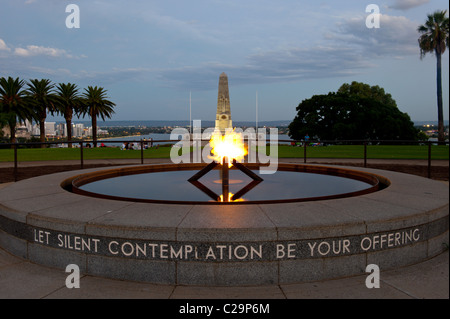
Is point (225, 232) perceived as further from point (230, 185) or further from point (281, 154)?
point (281, 154)

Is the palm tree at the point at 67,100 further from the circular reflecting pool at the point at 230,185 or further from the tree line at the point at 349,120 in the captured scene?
the circular reflecting pool at the point at 230,185

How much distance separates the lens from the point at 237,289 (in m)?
3.89

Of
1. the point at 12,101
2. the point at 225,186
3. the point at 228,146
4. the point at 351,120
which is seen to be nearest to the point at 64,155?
the point at 228,146

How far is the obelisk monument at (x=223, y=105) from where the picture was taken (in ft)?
123

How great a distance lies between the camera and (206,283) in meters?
3.97

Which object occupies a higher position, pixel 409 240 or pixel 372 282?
pixel 409 240

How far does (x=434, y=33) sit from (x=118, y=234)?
52.2 metres

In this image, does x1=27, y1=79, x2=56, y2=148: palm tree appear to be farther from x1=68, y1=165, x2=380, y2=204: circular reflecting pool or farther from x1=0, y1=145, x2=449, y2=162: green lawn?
x1=68, y1=165, x2=380, y2=204: circular reflecting pool

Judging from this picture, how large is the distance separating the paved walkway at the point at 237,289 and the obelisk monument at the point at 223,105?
113 ft

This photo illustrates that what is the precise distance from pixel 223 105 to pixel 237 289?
117 feet

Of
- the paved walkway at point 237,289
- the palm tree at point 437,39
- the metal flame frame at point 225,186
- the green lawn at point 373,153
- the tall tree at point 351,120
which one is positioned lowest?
the paved walkway at point 237,289

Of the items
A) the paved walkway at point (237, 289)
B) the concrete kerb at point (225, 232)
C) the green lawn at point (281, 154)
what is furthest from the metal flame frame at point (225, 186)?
the green lawn at point (281, 154)
